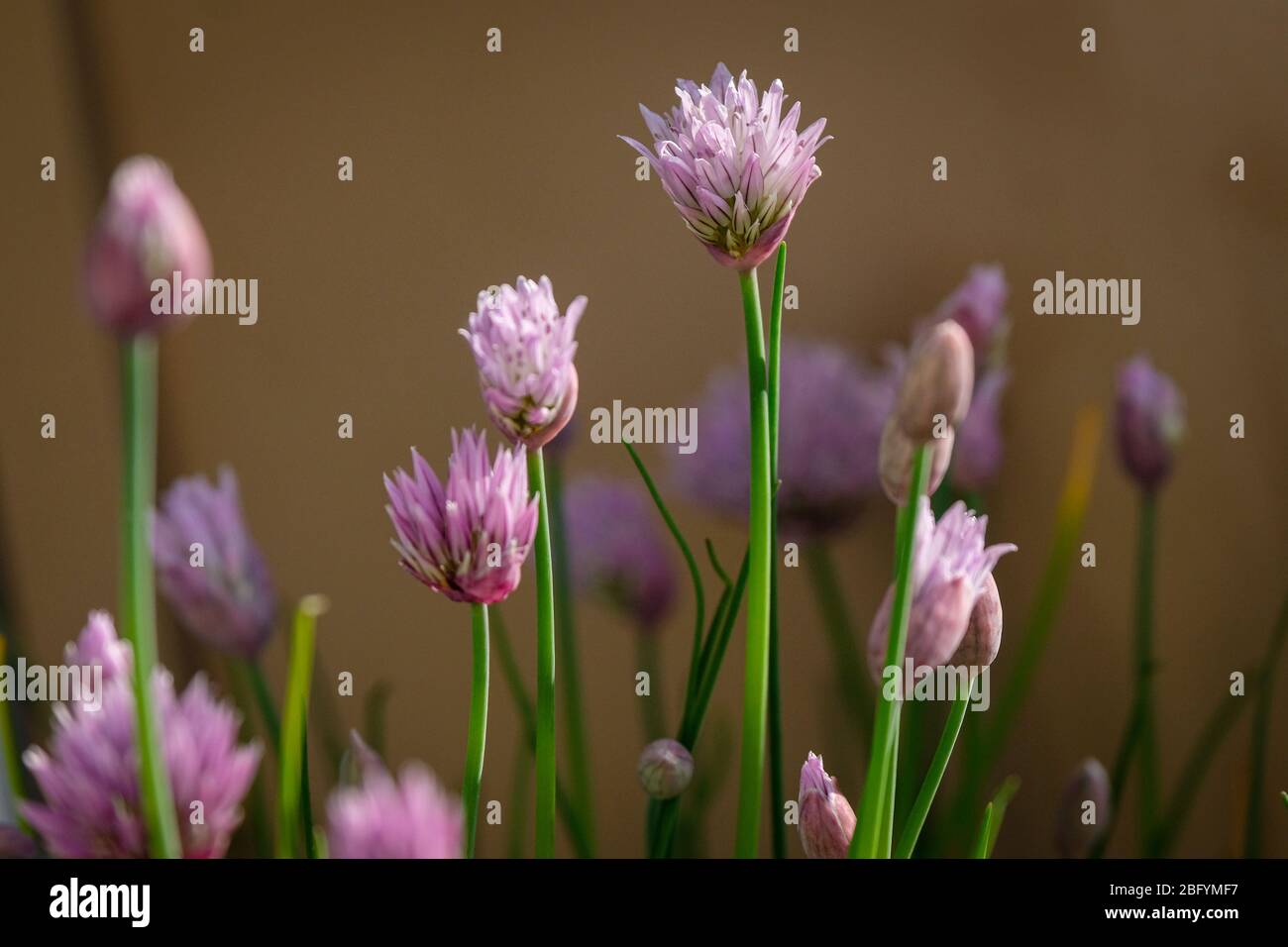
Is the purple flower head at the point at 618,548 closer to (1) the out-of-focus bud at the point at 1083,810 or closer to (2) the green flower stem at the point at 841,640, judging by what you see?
(2) the green flower stem at the point at 841,640

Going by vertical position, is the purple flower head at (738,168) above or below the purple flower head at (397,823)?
above

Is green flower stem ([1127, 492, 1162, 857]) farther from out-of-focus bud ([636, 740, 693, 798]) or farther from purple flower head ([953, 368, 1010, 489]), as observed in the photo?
out-of-focus bud ([636, 740, 693, 798])

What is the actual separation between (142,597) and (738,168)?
20 cm

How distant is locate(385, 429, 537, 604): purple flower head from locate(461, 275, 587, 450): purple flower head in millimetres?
11

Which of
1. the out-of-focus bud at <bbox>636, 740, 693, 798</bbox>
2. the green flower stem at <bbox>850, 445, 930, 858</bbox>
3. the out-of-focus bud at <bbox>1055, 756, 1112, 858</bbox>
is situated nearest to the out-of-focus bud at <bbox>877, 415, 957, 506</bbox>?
the green flower stem at <bbox>850, 445, 930, 858</bbox>

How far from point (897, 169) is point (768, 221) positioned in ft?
0.99

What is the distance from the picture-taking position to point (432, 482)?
1.08 feet

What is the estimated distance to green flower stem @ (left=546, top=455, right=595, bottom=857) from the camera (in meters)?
0.54

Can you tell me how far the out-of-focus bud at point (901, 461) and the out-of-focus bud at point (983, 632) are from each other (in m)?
0.03

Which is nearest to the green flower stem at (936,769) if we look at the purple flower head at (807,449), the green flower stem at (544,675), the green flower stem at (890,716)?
the green flower stem at (890,716)

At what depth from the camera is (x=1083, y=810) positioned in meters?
0.48

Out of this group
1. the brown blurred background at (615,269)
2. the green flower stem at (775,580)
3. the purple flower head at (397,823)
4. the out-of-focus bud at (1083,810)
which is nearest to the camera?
the purple flower head at (397,823)

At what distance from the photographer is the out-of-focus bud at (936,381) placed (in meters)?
0.29

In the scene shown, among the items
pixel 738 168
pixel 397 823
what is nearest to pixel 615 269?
Result: pixel 738 168
